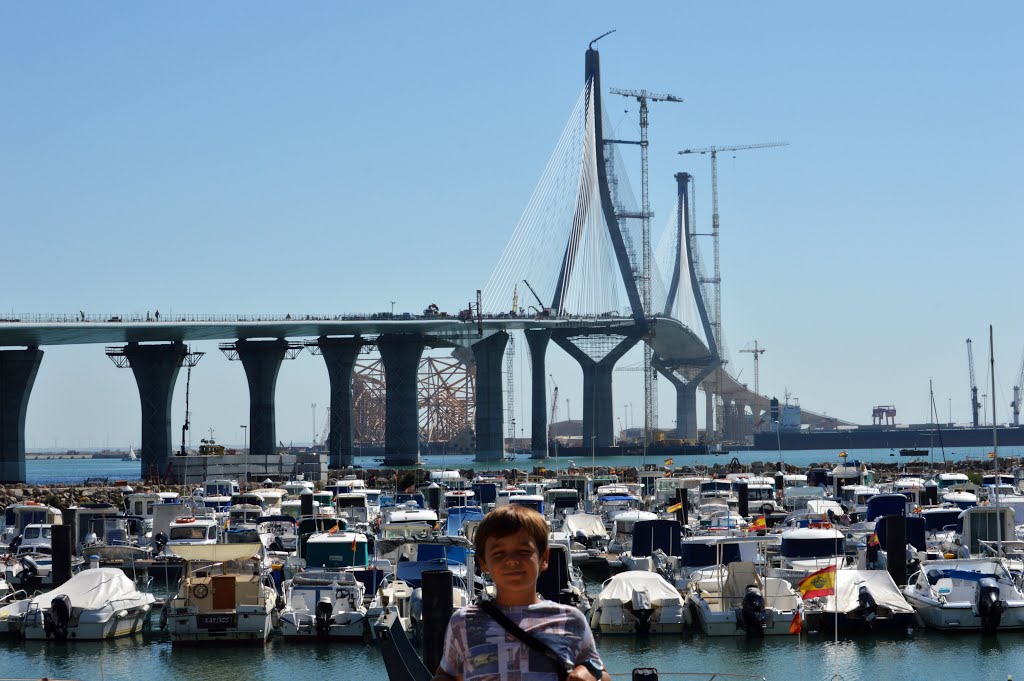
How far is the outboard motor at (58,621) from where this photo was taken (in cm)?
2227

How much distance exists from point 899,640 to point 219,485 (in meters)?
32.1

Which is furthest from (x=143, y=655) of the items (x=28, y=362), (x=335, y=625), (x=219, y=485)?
(x=28, y=362)

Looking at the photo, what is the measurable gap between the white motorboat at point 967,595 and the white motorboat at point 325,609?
8.75 meters

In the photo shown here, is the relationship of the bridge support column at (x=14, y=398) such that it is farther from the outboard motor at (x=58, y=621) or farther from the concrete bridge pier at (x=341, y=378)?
the outboard motor at (x=58, y=621)

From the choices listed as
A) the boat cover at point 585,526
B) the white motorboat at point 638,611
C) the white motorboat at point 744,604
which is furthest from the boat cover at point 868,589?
the boat cover at point 585,526

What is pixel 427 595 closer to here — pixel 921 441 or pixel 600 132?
pixel 600 132

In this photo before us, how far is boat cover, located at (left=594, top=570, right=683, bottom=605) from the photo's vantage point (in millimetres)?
22359

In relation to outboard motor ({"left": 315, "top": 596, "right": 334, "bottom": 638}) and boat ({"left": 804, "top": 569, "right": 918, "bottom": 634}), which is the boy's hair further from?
boat ({"left": 804, "top": 569, "right": 918, "bottom": 634})

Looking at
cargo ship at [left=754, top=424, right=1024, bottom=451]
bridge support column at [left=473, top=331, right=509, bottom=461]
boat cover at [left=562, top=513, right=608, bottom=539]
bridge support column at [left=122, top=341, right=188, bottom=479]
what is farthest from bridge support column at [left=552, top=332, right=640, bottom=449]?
boat cover at [left=562, top=513, right=608, bottom=539]

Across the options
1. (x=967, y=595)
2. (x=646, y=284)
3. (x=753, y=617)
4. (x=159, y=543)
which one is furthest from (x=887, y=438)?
(x=753, y=617)

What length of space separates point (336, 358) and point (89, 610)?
247 ft

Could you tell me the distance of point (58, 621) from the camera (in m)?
22.3

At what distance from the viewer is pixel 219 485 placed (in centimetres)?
4972

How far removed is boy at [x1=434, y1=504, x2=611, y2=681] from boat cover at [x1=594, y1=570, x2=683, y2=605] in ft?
59.6
